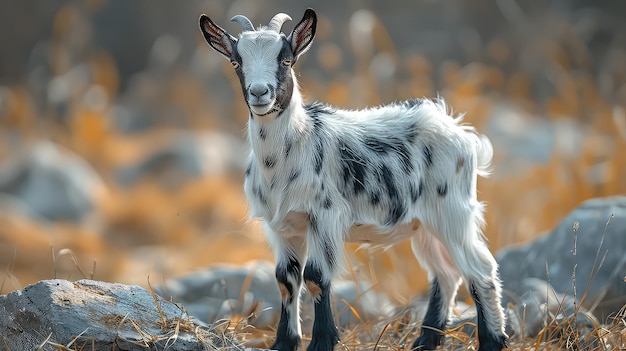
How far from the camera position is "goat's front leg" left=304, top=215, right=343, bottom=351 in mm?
4824

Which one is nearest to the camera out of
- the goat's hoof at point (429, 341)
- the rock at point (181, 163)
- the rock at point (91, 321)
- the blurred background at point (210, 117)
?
the rock at point (91, 321)

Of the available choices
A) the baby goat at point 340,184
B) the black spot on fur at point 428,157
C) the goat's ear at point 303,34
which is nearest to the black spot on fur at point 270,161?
the baby goat at point 340,184

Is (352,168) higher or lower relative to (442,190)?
higher

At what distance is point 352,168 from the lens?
5.03 m

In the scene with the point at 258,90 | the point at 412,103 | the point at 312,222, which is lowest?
the point at 312,222

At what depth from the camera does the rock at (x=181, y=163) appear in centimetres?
1329

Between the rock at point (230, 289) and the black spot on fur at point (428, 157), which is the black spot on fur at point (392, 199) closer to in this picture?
the black spot on fur at point (428, 157)

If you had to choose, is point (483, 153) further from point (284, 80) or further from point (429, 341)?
point (284, 80)

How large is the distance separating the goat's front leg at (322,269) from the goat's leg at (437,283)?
879mm

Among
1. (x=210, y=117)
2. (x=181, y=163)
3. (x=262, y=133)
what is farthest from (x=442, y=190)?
(x=210, y=117)

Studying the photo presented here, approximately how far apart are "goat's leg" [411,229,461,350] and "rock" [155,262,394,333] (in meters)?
1.21

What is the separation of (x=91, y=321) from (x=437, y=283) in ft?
7.05

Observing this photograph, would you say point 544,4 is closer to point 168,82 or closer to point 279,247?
point 168,82

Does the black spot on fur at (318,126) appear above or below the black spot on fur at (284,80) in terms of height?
below
